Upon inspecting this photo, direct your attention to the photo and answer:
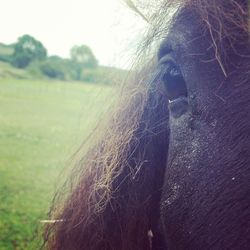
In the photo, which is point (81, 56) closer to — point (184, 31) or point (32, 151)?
point (32, 151)

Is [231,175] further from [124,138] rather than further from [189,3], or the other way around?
[189,3]

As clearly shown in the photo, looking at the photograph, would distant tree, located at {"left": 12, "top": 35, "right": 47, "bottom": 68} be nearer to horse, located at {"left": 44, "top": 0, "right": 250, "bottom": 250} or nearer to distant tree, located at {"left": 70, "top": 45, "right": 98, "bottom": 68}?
distant tree, located at {"left": 70, "top": 45, "right": 98, "bottom": 68}

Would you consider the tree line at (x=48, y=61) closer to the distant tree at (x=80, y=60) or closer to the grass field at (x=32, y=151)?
the distant tree at (x=80, y=60)

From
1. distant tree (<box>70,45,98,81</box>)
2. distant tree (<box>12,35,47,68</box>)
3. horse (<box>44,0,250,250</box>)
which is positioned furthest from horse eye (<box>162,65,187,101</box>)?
distant tree (<box>12,35,47,68</box>)

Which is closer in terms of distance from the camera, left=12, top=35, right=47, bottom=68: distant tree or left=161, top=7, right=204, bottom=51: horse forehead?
left=161, top=7, right=204, bottom=51: horse forehead

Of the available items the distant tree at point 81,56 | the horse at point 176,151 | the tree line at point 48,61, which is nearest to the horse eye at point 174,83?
the horse at point 176,151

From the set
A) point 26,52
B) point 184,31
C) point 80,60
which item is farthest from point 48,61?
point 184,31

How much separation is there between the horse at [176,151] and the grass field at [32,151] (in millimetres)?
353

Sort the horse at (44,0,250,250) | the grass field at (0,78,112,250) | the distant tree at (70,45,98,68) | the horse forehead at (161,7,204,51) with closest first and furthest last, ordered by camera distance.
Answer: the horse at (44,0,250,250) → the horse forehead at (161,7,204,51) → the grass field at (0,78,112,250) → the distant tree at (70,45,98,68)

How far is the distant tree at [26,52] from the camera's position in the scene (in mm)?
69062

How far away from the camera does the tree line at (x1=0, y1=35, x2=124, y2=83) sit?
65.9 m

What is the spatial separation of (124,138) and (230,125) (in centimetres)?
55

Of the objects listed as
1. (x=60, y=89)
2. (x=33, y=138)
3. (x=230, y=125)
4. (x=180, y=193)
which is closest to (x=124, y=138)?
(x=180, y=193)

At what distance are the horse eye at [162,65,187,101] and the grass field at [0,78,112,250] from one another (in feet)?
1.81
